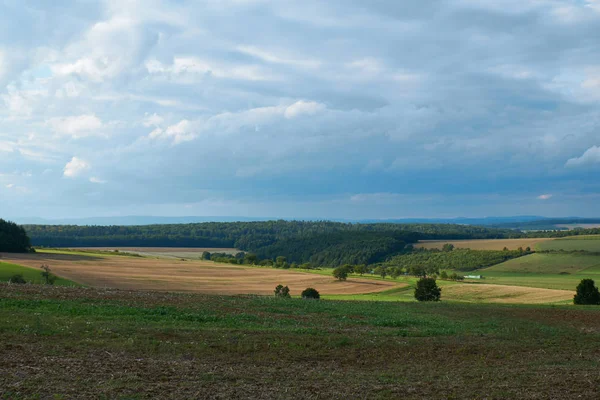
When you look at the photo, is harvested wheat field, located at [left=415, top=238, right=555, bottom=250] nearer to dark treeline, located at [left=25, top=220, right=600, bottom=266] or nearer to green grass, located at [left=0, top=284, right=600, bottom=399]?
dark treeline, located at [left=25, top=220, right=600, bottom=266]

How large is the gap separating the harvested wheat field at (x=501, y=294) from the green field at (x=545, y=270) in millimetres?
15347

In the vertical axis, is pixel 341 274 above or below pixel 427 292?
below

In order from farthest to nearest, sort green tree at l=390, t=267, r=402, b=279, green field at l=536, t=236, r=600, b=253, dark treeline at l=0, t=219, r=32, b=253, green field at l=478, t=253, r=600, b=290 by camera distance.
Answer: green field at l=536, t=236, r=600, b=253
green tree at l=390, t=267, r=402, b=279
dark treeline at l=0, t=219, r=32, b=253
green field at l=478, t=253, r=600, b=290

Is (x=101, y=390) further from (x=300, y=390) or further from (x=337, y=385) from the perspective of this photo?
(x=337, y=385)

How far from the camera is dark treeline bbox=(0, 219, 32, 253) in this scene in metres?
92.1

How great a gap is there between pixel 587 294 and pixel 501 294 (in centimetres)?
2238

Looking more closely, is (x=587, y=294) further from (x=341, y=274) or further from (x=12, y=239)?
(x=12, y=239)

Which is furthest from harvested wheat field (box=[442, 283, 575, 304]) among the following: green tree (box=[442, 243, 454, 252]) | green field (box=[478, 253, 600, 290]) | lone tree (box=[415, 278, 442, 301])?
green tree (box=[442, 243, 454, 252])

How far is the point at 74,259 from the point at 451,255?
90.7 m

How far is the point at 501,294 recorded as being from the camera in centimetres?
6688

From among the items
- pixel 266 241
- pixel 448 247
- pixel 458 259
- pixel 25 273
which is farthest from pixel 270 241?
pixel 25 273

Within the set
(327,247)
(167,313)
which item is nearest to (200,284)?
(167,313)

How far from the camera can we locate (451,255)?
13212 centimetres

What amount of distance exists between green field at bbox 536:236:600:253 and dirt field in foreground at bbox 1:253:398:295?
6445 centimetres
